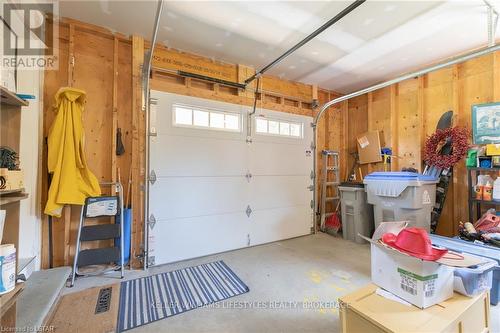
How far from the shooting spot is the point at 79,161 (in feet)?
7.98

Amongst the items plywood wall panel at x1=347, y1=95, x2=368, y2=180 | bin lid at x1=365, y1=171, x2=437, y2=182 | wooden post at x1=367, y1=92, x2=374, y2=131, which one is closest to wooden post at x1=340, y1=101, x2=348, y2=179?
plywood wall panel at x1=347, y1=95, x2=368, y2=180

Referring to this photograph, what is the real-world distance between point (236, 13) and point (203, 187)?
7.02ft

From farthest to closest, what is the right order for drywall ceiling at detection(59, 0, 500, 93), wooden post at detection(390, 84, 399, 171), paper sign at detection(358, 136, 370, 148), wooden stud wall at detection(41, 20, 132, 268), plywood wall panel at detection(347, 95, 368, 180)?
1. plywood wall panel at detection(347, 95, 368, 180)
2. paper sign at detection(358, 136, 370, 148)
3. wooden post at detection(390, 84, 399, 171)
4. wooden stud wall at detection(41, 20, 132, 268)
5. drywall ceiling at detection(59, 0, 500, 93)

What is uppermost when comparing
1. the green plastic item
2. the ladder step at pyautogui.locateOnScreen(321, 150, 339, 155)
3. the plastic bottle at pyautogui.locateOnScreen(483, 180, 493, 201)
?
the ladder step at pyautogui.locateOnScreen(321, 150, 339, 155)

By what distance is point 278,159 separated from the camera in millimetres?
3918

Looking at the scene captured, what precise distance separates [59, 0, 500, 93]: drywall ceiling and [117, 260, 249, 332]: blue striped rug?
9.42ft

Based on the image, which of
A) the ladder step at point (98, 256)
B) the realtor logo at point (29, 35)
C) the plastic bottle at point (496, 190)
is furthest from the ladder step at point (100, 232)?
the plastic bottle at point (496, 190)

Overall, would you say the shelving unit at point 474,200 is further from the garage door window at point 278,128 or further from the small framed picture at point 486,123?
the garage door window at point 278,128

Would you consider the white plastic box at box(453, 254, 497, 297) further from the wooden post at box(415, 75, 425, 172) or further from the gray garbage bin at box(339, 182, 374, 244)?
the wooden post at box(415, 75, 425, 172)

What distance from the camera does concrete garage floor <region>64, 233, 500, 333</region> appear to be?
181cm

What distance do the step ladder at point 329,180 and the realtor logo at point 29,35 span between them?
430 cm

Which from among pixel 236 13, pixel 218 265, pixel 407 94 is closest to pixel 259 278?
pixel 218 265

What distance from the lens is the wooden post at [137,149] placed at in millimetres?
2826

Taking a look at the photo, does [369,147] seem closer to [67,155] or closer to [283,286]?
[283,286]
